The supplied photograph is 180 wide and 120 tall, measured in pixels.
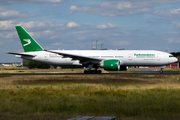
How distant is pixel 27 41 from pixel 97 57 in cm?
1283

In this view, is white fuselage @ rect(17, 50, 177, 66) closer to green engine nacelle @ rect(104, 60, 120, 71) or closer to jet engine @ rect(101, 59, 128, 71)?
jet engine @ rect(101, 59, 128, 71)

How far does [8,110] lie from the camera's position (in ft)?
36.2

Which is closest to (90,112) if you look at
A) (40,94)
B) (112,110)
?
(112,110)

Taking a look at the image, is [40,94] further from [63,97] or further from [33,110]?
[33,110]

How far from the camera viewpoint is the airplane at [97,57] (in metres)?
37.2

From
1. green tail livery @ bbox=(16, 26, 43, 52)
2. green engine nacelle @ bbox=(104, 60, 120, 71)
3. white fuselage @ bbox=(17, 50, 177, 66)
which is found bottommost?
green engine nacelle @ bbox=(104, 60, 120, 71)

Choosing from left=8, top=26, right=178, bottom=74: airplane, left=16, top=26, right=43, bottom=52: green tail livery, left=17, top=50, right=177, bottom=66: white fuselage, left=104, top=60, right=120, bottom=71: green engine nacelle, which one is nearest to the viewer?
left=104, top=60, right=120, bottom=71: green engine nacelle

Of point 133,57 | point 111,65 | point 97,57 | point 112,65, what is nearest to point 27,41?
point 97,57

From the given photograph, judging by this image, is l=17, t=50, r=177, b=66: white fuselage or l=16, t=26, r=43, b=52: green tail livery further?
l=16, t=26, r=43, b=52: green tail livery

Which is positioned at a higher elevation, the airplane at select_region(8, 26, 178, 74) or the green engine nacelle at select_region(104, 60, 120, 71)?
the airplane at select_region(8, 26, 178, 74)

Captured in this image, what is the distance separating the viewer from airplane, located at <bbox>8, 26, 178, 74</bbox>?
122 feet

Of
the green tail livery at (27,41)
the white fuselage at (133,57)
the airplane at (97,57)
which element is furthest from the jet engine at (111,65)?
the green tail livery at (27,41)

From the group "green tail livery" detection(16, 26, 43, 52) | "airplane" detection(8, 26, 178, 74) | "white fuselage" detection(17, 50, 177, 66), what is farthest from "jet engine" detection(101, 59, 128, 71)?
"green tail livery" detection(16, 26, 43, 52)

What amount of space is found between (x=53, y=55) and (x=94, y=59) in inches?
316
